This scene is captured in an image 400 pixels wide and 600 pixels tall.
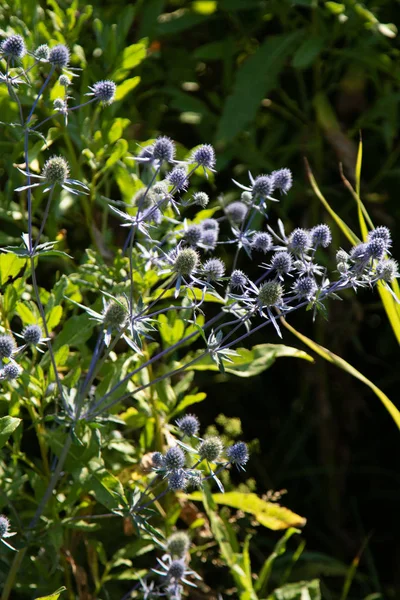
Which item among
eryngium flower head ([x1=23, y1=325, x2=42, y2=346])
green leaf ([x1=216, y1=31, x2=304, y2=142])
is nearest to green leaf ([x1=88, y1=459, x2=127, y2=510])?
Result: eryngium flower head ([x1=23, y1=325, x2=42, y2=346])

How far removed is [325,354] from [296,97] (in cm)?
182

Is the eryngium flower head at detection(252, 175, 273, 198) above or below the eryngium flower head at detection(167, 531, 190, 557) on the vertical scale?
above

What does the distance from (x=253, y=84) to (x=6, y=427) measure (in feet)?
5.92

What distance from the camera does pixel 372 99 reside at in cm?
356

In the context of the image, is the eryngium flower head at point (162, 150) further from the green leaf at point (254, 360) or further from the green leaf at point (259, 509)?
the green leaf at point (259, 509)

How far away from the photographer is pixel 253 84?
294 cm

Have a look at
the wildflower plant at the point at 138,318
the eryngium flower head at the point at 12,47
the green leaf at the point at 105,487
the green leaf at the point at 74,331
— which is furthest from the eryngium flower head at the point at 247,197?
the green leaf at the point at 105,487

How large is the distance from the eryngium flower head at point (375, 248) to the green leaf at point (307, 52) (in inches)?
47.5

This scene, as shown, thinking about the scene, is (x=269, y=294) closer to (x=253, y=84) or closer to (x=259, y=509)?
(x=259, y=509)

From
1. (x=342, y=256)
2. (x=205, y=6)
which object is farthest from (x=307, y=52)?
(x=342, y=256)

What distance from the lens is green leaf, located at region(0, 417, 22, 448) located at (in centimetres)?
168

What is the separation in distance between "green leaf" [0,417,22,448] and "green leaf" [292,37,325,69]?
165 centimetres

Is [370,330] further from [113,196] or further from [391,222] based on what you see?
[113,196]

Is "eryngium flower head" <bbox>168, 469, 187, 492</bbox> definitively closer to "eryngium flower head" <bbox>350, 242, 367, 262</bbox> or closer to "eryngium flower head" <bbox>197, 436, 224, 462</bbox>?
"eryngium flower head" <bbox>197, 436, 224, 462</bbox>
